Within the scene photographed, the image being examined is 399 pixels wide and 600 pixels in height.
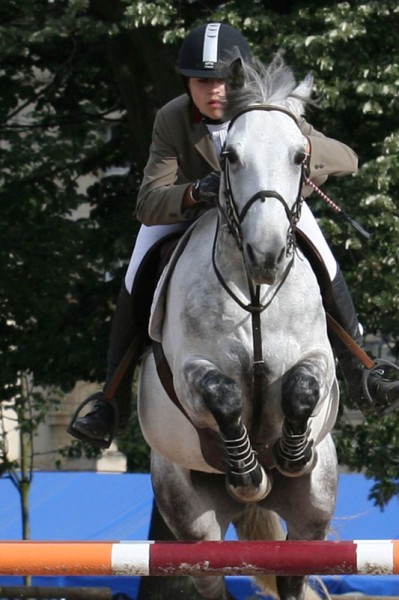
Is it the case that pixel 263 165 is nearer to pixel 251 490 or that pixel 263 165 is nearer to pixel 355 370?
pixel 251 490

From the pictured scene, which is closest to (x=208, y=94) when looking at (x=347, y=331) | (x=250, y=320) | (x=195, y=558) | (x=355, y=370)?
(x=250, y=320)

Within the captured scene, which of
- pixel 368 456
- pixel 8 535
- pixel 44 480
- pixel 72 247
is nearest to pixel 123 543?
pixel 368 456

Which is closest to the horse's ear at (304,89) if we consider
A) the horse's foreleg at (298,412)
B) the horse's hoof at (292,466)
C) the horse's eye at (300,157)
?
the horse's eye at (300,157)

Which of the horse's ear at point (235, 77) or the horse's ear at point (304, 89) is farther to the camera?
the horse's ear at point (304, 89)

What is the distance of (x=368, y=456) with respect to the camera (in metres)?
13.0

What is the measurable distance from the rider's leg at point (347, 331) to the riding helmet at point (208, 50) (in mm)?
836

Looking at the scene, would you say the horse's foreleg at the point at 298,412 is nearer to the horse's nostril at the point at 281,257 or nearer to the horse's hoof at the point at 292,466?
the horse's hoof at the point at 292,466

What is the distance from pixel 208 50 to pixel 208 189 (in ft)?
2.65

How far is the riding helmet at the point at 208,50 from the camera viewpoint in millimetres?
6410

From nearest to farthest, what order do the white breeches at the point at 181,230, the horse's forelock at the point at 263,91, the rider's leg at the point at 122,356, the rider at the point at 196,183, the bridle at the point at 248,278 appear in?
1. the bridle at the point at 248,278
2. the horse's forelock at the point at 263,91
3. the rider at the point at 196,183
4. the white breeches at the point at 181,230
5. the rider's leg at the point at 122,356

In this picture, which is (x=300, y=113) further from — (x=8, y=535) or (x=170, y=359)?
(x=8, y=535)

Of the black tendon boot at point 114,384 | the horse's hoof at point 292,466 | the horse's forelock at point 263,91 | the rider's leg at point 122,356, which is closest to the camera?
the horse's forelock at point 263,91

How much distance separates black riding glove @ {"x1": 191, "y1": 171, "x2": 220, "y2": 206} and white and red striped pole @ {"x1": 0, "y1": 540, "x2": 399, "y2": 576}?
157cm

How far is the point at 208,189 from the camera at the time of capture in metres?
6.09
